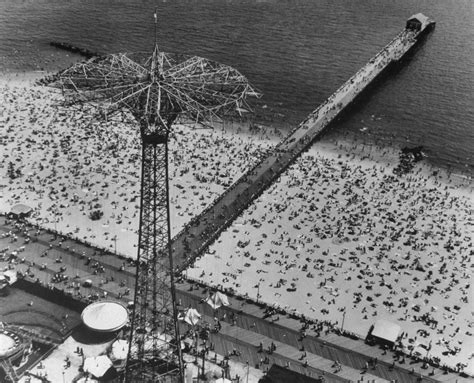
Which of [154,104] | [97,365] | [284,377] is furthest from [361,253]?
[154,104]

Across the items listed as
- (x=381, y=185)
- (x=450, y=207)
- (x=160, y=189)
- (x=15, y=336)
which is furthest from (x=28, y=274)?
(x=450, y=207)

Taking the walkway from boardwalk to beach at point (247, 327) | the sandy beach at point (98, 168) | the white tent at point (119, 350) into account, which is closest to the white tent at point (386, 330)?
the walkway from boardwalk to beach at point (247, 327)

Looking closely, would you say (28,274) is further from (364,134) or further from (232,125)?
(364,134)

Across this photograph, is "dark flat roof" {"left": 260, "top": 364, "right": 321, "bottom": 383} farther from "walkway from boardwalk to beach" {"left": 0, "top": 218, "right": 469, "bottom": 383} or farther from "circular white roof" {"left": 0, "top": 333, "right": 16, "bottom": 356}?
"circular white roof" {"left": 0, "top": 333, "right": 16, "bottom": 356}

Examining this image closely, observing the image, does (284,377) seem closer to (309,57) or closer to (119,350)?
(119,350)

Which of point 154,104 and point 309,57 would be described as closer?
point 154,104

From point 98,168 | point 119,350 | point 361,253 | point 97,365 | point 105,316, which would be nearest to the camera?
point 97,365
